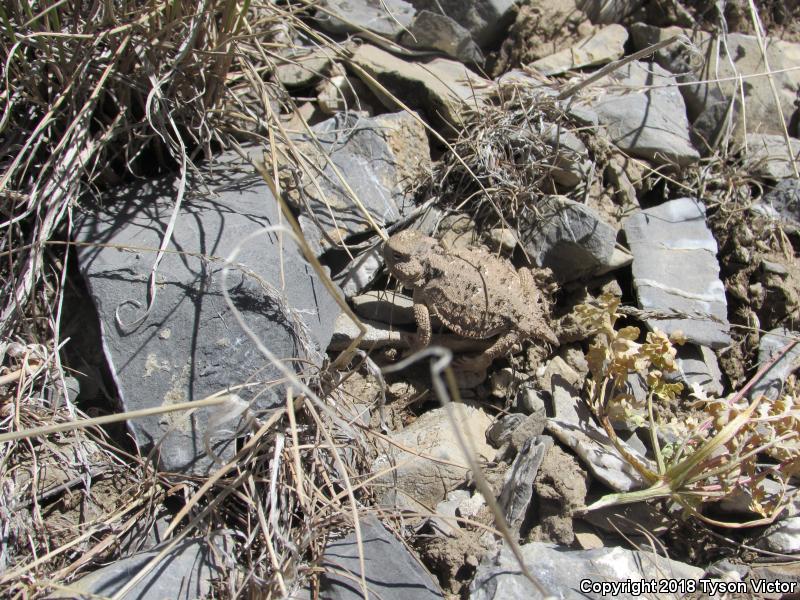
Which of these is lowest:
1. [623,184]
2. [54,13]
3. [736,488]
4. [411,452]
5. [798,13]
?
[736,488]

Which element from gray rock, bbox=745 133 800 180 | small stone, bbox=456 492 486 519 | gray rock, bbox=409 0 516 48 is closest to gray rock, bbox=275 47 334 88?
gray rock, bbox=409 0 516 48

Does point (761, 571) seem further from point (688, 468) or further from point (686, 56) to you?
point (686, 56)

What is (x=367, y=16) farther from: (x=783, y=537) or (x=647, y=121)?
(x=783, y=537)

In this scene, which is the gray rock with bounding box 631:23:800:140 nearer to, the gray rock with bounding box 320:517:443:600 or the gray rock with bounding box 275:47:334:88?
the gray rock with bounding box 275:47:334:88

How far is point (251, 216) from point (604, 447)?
1849mm

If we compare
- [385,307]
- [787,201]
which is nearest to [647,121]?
[787,201]

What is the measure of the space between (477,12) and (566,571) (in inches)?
123

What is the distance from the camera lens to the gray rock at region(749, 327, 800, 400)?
3.11 meters

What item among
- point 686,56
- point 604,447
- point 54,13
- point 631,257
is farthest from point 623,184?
point 54,13

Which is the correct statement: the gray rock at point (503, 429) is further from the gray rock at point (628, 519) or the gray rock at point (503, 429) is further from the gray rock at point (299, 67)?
the gray rock at point (299, 67)

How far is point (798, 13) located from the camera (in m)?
4.44

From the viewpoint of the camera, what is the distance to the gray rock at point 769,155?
3.75 m

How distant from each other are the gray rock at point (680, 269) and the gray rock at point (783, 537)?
88 centimetres

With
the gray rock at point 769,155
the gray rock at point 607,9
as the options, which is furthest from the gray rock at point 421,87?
the gray rock at point 769,155
